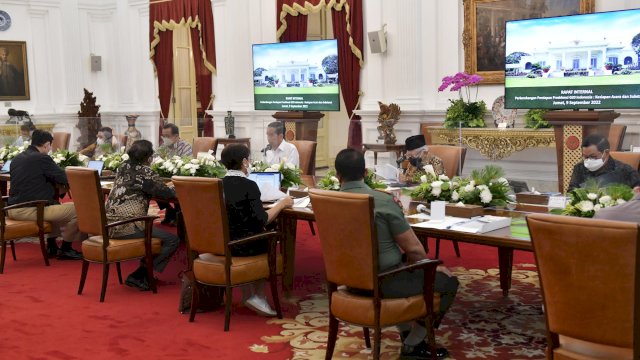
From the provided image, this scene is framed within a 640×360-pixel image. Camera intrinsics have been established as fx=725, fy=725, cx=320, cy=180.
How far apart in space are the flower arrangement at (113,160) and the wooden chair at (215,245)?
2.88 metres

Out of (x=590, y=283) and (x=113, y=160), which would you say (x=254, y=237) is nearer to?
(x=590, y=283)

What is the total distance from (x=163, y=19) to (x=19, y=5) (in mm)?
2963

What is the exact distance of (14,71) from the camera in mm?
14102

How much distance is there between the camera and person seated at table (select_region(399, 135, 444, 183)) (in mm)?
5996

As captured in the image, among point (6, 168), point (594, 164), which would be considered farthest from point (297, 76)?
point (594, 164)

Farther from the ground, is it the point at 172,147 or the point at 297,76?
the point at 297,76

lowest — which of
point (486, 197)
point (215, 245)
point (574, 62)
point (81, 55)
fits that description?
point (215, 245)

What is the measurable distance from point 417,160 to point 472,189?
1.55 metres

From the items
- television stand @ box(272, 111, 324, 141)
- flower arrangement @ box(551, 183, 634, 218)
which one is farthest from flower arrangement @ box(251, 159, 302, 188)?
television stand @ box(272, 111, 324, 141)

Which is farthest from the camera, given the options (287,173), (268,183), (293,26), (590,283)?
(293,26)

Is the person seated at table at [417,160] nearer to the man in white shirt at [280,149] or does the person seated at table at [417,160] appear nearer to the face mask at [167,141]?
the man in white shirt at [280,149]

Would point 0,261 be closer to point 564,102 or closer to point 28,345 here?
point 28,345

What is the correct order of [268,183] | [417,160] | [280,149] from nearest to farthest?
[268,183], [417,160], [280,149]

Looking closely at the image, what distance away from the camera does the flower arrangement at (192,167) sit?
6234 mm
